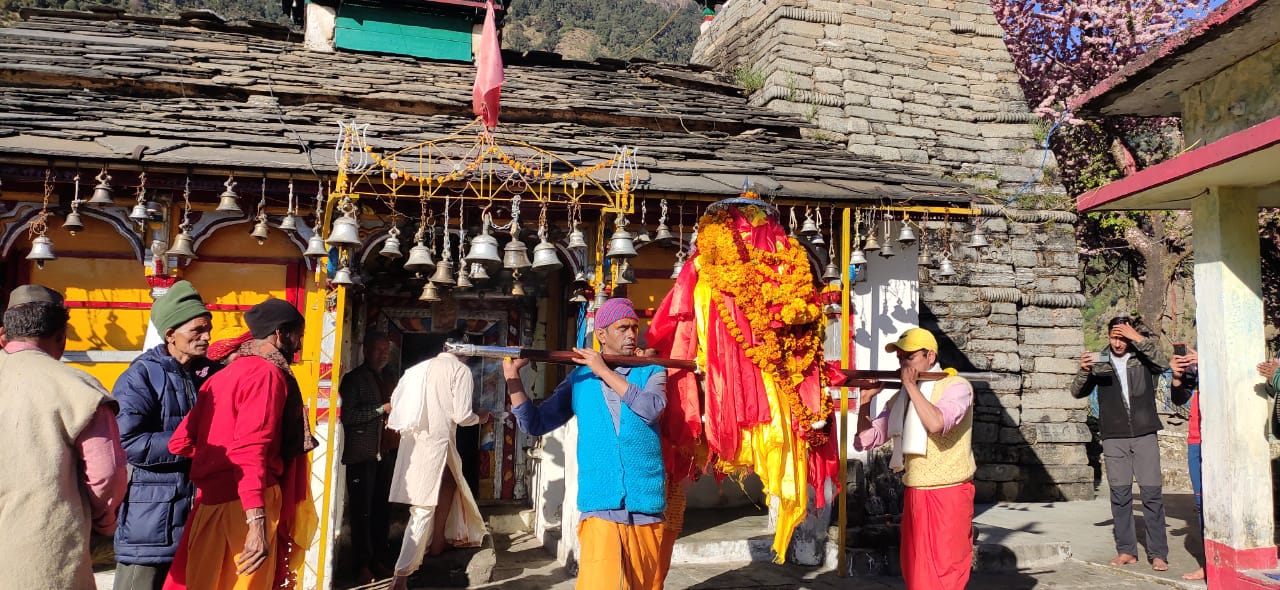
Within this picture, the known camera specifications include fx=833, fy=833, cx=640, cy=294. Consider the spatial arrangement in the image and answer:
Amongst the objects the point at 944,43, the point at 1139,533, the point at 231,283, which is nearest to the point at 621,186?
the point at 231,283

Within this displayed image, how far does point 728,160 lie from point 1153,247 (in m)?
10.5

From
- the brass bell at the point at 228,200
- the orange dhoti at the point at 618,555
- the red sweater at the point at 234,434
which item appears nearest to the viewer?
the red sweater at the point at 234,434

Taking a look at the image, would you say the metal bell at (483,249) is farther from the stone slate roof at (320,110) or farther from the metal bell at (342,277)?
the stone slate roof at (320,110)

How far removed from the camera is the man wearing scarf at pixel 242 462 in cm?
365

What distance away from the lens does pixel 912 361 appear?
497cm

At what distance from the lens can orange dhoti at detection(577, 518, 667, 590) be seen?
12.9ft

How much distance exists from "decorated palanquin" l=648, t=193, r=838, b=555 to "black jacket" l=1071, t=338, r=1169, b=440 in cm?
324

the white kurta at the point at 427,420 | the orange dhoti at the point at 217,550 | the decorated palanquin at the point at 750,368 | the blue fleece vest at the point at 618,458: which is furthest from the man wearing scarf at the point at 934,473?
the orange dhoti at the point at 217,550

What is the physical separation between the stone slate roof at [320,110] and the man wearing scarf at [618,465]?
2932mm

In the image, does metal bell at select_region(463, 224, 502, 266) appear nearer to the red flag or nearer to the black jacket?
the red flag

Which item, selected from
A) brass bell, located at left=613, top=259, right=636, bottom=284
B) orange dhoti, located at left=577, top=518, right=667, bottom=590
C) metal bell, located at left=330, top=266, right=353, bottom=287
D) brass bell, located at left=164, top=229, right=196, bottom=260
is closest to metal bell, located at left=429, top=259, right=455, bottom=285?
metal bell, located at left=330, top=266, right=353, bottom=287

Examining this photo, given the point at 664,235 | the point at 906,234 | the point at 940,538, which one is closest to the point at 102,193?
the point at 664,235

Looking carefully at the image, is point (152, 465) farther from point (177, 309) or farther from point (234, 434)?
point (177, 309)

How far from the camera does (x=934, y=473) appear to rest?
486cm
